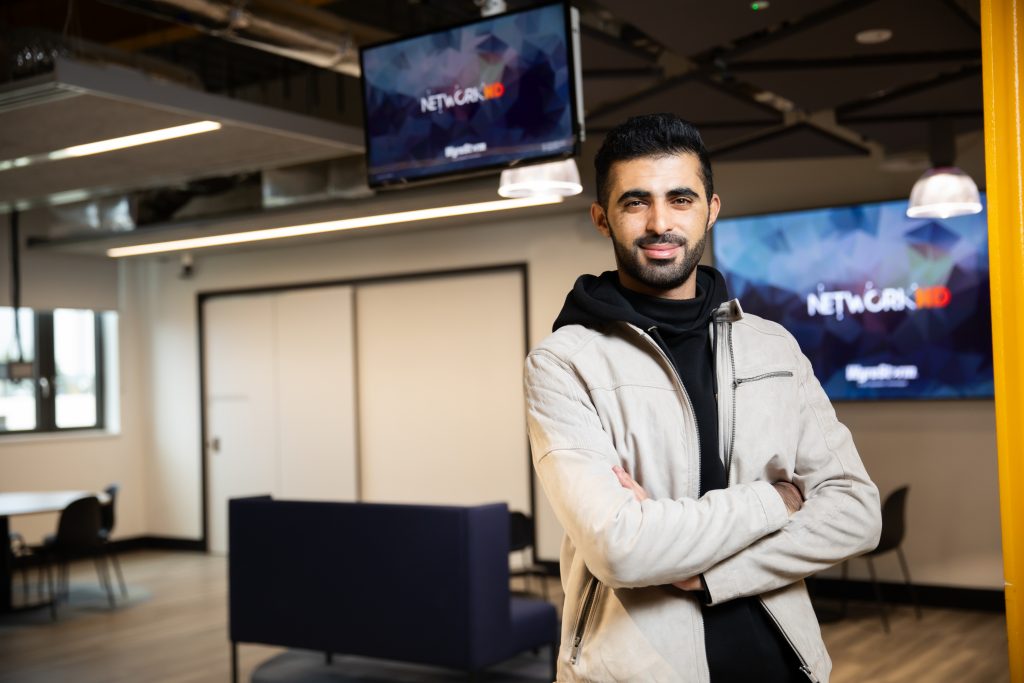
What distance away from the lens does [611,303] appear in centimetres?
184

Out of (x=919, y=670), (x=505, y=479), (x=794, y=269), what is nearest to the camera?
(x=919, y=670)

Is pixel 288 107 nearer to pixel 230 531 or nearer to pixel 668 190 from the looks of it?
pixel 230 531

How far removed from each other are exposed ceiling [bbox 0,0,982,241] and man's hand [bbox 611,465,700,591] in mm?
2922

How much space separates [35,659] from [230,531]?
1.72 meters

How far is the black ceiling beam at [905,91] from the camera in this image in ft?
17.6

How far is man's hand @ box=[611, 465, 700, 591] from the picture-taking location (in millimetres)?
1682

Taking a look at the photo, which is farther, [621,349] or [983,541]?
[983,541]

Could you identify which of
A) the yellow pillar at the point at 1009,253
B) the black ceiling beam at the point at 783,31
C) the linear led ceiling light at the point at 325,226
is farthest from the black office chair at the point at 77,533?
the yellow pillar at the point at 1009,253

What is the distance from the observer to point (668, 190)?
1.79 metres

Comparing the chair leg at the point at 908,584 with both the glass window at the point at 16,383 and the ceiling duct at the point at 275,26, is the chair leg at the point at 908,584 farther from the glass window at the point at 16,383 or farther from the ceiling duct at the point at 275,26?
the glass window at the point at 16,383

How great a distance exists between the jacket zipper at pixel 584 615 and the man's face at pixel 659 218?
53 centimetres

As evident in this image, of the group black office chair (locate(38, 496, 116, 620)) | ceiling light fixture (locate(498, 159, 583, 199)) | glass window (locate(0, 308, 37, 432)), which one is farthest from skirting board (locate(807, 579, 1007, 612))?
glass window (locate(0, 308, 37, 432))

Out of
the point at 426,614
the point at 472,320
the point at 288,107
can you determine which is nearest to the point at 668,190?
the point at 426,614

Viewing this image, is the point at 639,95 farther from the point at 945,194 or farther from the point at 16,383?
the point at 16,383
